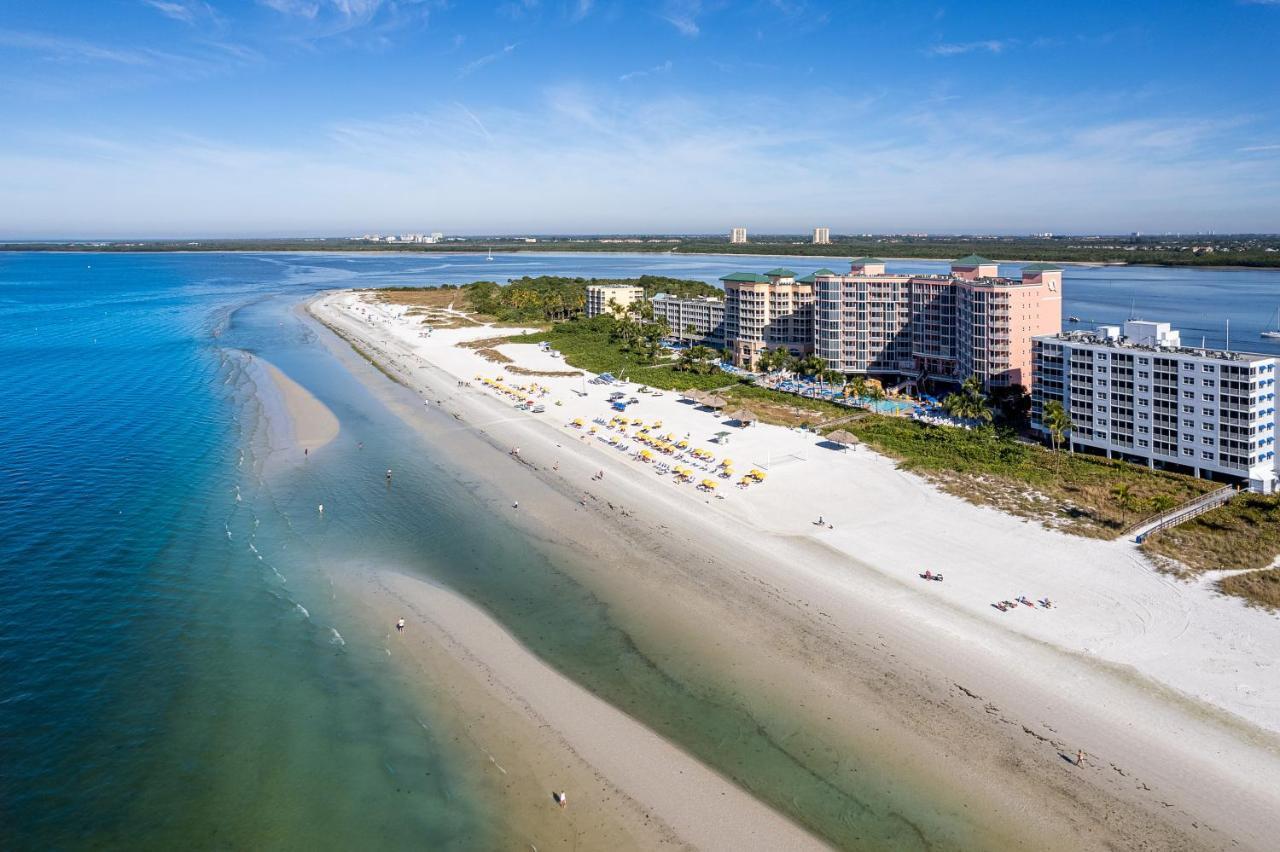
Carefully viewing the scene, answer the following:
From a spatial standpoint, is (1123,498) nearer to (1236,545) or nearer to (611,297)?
(1236,545)

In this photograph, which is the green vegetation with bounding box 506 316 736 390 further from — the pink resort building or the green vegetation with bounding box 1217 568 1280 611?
the green vegetation with bounding box 1217 568 1280 611

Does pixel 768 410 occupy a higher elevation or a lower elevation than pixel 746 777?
higher

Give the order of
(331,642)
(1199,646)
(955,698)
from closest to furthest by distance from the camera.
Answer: (955,698) → (1199,646) → (331,642)

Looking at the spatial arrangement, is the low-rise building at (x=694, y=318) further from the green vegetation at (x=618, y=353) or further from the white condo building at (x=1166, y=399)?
the white condo building at (x=1166, y=399)

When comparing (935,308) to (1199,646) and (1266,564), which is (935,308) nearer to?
(1266,564)

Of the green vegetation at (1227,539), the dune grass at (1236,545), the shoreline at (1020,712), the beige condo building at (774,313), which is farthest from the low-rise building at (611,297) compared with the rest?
the dune grass at (1236,545)

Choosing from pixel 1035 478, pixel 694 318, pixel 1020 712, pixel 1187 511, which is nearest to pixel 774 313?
pixel 694 318

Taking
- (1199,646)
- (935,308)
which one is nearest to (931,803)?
(1199,646)

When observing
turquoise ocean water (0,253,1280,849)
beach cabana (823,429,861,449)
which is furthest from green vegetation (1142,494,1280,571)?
turquoise ocean water (0,253,1280,849)
